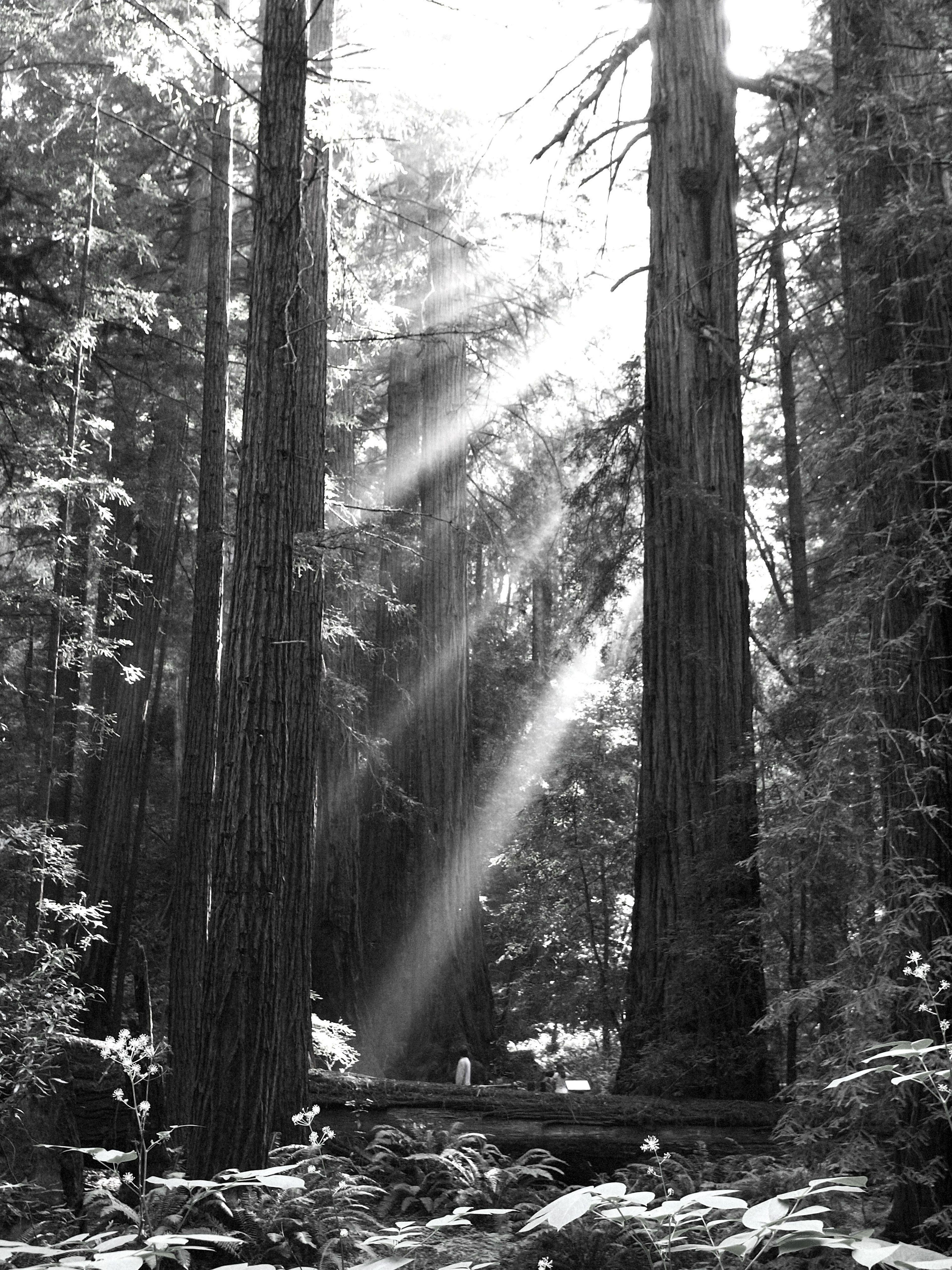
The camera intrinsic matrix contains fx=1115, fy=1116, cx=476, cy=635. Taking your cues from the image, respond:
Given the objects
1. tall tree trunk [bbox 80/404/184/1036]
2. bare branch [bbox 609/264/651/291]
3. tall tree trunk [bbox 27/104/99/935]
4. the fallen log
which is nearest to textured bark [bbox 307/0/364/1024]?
tall tree trunk [bbox 80/404/184/1036]

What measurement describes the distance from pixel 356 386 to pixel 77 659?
10.0 m

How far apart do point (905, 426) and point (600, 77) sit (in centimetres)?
633

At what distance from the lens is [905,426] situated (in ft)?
17.1

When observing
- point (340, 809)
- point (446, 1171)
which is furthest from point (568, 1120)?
point (340, 809)

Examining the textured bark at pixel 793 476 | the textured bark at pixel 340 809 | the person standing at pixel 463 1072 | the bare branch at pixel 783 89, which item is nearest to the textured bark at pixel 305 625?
the bare branch at pixel 783 89

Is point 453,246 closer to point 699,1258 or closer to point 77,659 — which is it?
point 77,659

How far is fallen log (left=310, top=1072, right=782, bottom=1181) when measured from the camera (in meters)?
6.30

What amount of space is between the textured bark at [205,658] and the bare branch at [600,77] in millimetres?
2975

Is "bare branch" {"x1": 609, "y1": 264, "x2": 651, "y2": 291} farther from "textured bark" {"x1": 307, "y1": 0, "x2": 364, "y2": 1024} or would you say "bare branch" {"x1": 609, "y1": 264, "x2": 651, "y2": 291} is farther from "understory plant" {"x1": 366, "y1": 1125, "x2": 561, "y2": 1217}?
"understory plant" {"x1": 366, "y1": 1125, "x2": 561, "y2": 1217}

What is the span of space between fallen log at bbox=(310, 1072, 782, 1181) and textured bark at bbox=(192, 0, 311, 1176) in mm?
994

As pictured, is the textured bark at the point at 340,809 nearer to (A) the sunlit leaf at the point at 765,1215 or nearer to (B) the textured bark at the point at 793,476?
(B) the textured bark at the point at 793,476

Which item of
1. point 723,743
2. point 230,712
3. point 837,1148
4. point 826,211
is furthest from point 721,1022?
point 826,211

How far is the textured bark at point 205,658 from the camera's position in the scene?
10.0 m

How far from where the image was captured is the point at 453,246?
16047 millimetres
